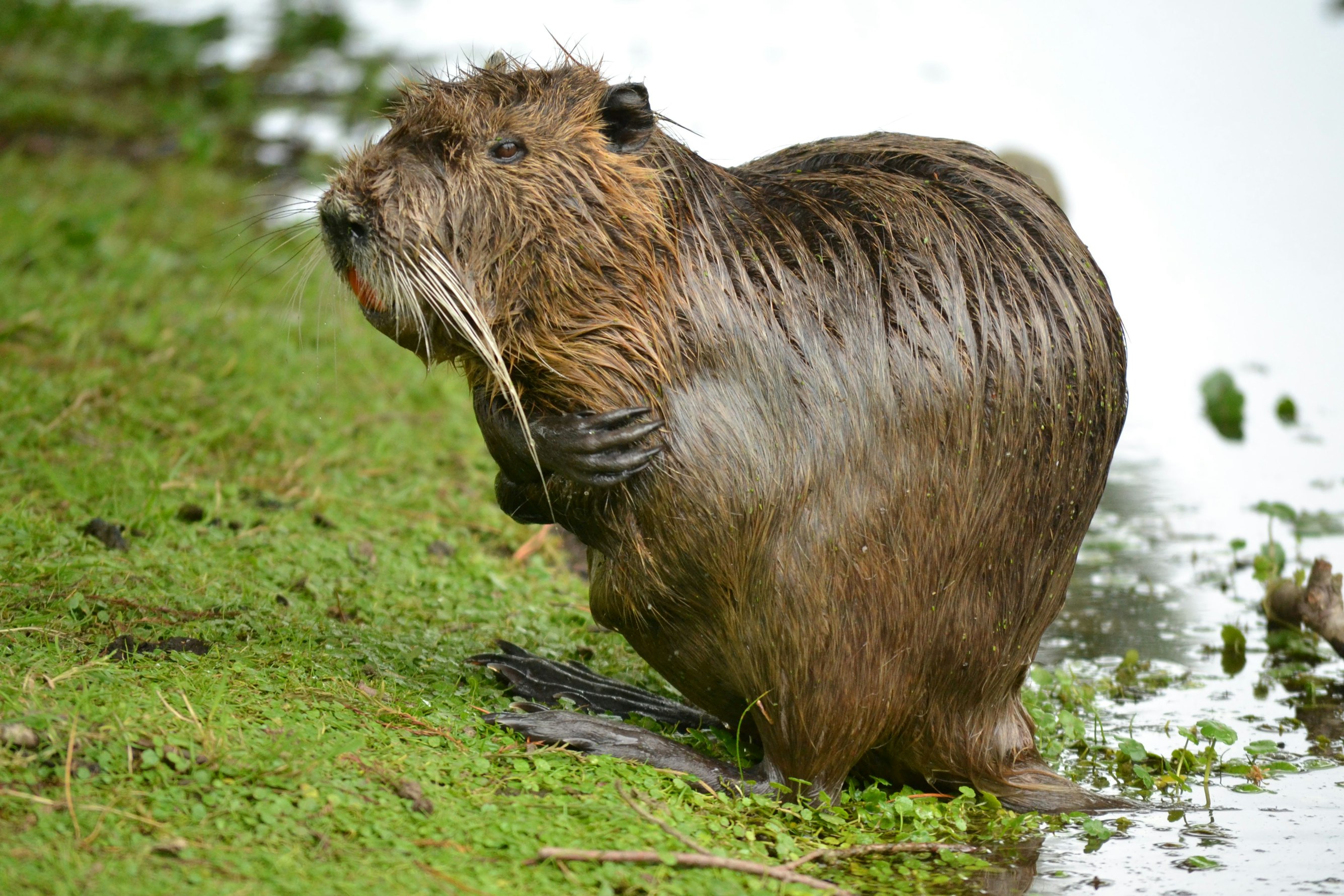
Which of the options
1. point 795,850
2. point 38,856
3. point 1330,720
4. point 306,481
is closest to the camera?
point 38,856

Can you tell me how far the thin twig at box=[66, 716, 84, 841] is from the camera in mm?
→ 2318

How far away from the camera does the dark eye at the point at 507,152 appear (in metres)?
2.84

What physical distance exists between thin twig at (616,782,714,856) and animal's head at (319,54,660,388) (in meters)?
0.83

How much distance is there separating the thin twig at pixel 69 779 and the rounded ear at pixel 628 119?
1485 mm

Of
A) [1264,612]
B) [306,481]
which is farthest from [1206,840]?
[306,481]

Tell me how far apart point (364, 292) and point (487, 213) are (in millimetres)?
285

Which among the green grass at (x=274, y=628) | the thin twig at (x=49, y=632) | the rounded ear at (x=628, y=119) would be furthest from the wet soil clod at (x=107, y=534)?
the rounded ear at (x=628, y=119)

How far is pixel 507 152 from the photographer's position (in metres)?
2.84

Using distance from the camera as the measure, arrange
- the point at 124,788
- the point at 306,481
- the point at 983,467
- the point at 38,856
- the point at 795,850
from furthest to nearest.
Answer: the point at 306,481, the point at 983,467, the point at 795,850, the point at 124,788, the point at 38,856

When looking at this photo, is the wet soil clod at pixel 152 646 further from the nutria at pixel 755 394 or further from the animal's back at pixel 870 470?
the animal's back at pixel 870 470

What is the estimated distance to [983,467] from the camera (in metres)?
2.86

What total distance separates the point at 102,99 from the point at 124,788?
22.9ft

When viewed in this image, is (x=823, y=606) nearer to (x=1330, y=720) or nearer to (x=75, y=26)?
(x=1330, y=720)

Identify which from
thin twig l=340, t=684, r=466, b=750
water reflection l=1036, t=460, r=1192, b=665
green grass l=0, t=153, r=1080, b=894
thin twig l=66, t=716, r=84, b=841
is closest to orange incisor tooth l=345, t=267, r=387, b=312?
green grass l=0, t=153, r=1080, b=894
